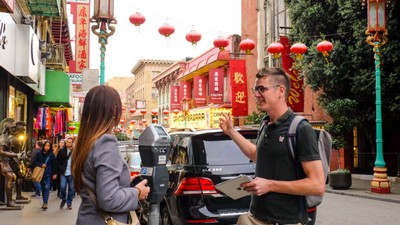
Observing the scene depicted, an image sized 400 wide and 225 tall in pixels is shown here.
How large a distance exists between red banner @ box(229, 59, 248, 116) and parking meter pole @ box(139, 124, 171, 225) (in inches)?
1062

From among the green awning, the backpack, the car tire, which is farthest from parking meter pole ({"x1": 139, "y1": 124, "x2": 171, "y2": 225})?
the green awning

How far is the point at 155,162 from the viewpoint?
12.3 ft

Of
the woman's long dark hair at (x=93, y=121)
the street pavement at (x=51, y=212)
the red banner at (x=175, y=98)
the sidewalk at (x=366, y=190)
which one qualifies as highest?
the red banner at (x=175, y=98)

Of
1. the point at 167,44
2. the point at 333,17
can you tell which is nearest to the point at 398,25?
the point at 333,17

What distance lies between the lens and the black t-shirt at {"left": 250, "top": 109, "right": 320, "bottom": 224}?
9.95 feet

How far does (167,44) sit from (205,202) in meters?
9.68

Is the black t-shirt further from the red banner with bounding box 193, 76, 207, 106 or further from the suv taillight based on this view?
the red banner with bounding box 193, 76, 207, 106

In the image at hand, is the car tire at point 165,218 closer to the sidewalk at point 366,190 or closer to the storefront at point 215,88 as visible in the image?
the sidewalk at point 366,190

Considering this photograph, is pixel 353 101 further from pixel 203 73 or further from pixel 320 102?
pixel 203 73

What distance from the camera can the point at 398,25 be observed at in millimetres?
17812

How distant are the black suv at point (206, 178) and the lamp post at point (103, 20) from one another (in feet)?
19.0

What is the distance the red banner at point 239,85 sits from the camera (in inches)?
1209

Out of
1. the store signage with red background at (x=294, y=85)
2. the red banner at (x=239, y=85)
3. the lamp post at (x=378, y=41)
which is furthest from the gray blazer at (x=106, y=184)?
the red banner at (x=239, y=85)

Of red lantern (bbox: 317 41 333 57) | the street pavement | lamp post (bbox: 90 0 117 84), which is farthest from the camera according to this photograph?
red lantern (bbox: 317 41 333 57)
